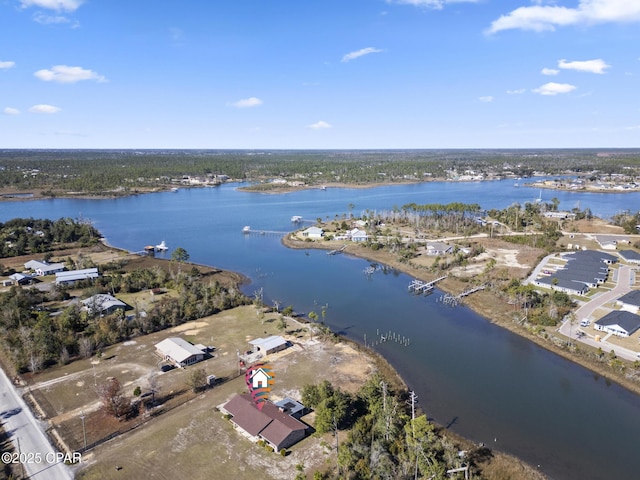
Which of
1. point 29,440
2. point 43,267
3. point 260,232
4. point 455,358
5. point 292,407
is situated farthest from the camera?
point 260,232

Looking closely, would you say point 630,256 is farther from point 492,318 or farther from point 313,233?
point 313,233

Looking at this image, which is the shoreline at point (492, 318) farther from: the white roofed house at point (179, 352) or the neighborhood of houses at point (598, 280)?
the white roofed house at point (179, 352)

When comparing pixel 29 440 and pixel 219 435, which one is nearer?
pixel 29 440

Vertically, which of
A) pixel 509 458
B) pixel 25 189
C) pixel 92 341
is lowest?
pixel 509 458

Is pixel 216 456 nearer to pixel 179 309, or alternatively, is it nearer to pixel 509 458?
pixel 509 458

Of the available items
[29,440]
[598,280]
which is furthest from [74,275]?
[598,280]

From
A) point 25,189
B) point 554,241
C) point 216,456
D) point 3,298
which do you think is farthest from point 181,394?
point 25,189

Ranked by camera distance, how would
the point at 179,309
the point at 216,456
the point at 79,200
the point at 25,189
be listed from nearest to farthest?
the point at 216,456, the point at 179,309, the point at 79,200, the point at 25,189
